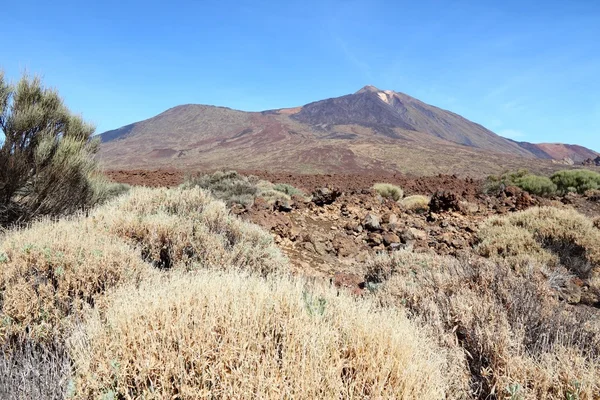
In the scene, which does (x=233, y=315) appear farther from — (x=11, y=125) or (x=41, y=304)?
(x=11, y=125)

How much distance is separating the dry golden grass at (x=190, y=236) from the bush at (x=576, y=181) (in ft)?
54.3

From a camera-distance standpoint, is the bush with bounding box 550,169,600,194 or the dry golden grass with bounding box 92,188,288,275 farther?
the bush with bounding box 550,169,600,194

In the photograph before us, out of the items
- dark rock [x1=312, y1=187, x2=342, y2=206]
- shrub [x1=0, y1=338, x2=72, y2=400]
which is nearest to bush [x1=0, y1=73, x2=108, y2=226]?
shrub [x1=0, y1=338, x2=72, y2=400]

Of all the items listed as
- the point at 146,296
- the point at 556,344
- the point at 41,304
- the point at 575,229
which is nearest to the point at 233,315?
Answer: the point at 146,296

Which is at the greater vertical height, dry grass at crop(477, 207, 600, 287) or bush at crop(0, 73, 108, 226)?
bush at crop(0, 73, 108, 226)

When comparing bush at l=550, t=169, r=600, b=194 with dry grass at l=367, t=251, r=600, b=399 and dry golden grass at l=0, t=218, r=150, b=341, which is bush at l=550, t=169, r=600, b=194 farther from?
dry golden grass at l=0, t=218, r=150, b=341

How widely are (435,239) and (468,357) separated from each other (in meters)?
5.20

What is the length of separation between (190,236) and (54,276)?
1.49m

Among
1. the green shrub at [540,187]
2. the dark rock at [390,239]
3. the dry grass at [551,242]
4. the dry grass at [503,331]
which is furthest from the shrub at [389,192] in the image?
the dry grass at [503,331]

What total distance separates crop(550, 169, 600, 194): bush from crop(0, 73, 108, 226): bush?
18568 mm

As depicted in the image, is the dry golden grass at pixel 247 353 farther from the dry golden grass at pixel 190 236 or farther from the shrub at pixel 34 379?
the dry golden grass at pixel 190 236

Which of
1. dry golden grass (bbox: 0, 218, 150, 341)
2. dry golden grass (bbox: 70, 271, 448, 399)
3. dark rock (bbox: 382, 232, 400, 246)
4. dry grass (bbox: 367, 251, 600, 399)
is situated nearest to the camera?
dry golden grass (bbox: 70, 271, 448, 399)

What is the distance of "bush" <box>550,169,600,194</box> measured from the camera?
1530 cm

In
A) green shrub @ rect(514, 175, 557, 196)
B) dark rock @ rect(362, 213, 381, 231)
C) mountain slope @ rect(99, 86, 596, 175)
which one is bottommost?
dark rock @ rect(362, 213, 381, 231)
